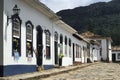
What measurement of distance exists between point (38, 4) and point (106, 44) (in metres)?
54.7

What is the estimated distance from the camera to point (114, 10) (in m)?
138

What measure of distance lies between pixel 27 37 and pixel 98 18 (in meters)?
108

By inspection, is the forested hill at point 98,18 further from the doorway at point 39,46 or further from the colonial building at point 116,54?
the doorway at point 39,46

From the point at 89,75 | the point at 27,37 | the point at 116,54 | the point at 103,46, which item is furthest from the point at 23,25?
the point at 116,54

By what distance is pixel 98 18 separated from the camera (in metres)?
127

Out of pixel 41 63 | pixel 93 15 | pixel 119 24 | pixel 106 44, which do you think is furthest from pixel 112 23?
pixel 41 63

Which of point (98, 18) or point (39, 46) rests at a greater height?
point (98, 18)

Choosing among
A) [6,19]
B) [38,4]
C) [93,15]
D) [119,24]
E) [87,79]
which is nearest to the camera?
Result: [6,19]

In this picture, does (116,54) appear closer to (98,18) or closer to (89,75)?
(98,18)

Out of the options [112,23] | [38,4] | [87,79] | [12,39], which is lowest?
[87,79]

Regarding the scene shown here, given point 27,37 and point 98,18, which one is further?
point 98,18

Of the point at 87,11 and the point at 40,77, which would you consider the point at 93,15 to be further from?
the point at 40,77

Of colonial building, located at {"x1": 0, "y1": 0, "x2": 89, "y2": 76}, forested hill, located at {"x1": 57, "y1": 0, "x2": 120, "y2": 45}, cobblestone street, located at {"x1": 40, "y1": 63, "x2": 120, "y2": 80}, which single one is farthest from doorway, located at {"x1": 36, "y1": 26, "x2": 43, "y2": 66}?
forested hill, located at {"x1": 57, "y1": 0, "x2": 120, "y2": 45}

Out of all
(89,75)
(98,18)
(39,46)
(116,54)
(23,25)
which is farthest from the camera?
(98,18)
